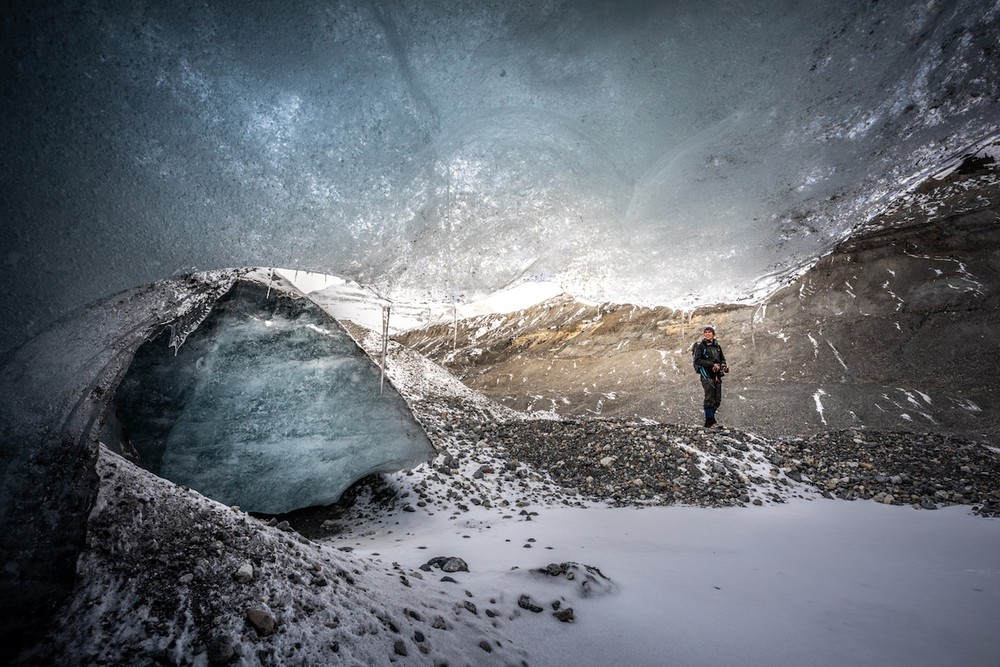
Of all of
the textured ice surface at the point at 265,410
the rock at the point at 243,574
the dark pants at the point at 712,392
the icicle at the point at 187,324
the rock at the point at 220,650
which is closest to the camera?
the rock at the point at 220,650

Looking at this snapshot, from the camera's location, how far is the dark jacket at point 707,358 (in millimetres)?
8875

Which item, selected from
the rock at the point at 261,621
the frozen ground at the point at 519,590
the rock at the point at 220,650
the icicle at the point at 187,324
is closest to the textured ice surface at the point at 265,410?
the icicle at the point at 187,324

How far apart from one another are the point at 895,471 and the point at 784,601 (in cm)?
581

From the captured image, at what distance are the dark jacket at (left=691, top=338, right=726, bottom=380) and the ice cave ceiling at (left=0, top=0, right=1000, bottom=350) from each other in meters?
5.40

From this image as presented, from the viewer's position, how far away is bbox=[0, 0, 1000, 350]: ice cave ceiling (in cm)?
172

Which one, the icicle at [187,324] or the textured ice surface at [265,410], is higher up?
the icicle at [187,324]

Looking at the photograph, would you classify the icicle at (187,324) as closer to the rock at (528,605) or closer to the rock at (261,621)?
the rock at (261,621)

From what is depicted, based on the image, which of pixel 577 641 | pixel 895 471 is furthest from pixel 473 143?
pixel 895 471

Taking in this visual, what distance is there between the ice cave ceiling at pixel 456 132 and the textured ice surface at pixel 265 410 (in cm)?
217

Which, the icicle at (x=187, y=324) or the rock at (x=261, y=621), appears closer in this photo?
the rock at (x=261, y=621)

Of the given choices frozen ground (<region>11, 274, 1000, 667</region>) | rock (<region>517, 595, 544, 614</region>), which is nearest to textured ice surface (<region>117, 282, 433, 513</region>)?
frozen ground (<region>11, 274, 1000, 667</region>)

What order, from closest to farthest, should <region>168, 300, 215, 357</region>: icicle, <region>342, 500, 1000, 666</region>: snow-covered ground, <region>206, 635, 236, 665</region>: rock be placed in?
<region>206, 635, 236, 665</region>: rock < <region>342, 500, 1000, 666</region>: snow-covered ground < <region>168, 300, 215, 357</region>: icicle

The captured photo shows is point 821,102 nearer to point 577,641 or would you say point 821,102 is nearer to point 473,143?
point 473,143

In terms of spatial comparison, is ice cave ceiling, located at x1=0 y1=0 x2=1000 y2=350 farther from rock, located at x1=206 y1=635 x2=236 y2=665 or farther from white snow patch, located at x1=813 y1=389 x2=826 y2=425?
white snow patch, located at x1=813 y1=389 x2=826 y2=425
